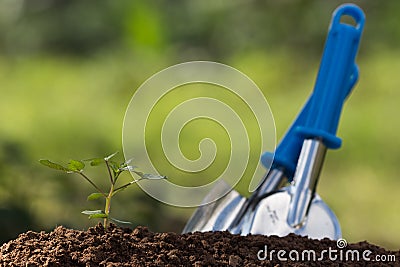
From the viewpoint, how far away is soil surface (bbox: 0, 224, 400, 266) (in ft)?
2.01

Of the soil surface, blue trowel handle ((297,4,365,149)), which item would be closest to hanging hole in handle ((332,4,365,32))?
blue trowel handle ((297,4,365,149))

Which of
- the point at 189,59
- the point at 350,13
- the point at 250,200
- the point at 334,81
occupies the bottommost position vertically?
the point at 250,200

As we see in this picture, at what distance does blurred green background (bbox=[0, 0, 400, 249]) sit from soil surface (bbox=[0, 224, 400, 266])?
3.57 feet

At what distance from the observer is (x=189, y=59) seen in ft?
9.59

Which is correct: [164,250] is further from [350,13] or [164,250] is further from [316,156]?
[350,13]

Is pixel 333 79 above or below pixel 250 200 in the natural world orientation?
above

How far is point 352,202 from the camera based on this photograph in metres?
→ 2.09

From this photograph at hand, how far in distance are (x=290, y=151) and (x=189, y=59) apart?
1.96m

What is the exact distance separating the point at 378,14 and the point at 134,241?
7.85ft

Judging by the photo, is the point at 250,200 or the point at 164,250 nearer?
the point at 164,250

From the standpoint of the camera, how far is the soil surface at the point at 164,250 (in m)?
0.61

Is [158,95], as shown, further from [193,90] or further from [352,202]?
[352,202]

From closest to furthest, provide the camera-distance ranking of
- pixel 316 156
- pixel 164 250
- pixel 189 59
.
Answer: pixel 164 250 → pixel 316 156 → pixel 189 59

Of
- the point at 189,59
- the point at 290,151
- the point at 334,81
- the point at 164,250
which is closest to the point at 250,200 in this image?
the point at 290,151
